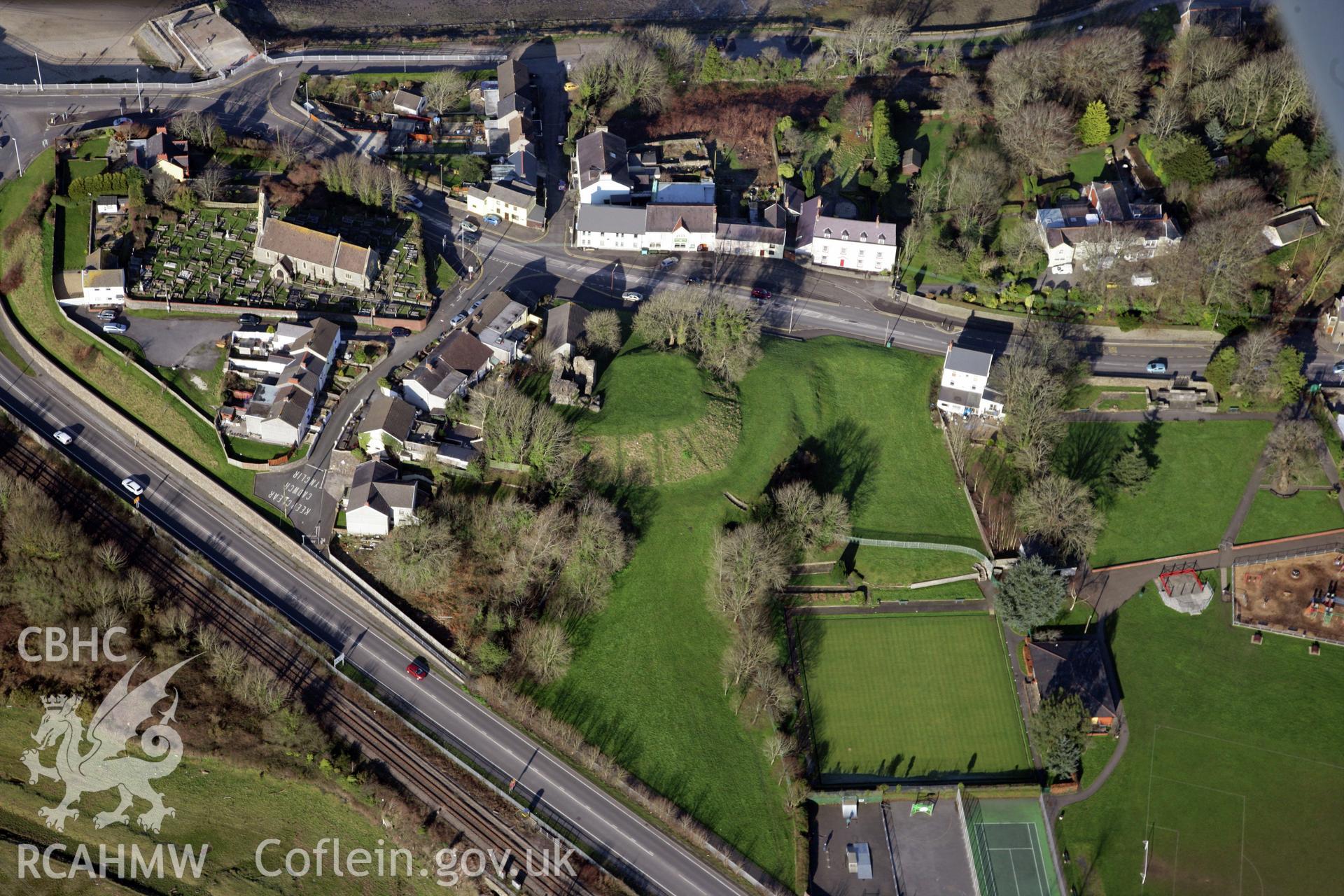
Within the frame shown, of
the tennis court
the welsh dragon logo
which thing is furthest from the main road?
the tennis court

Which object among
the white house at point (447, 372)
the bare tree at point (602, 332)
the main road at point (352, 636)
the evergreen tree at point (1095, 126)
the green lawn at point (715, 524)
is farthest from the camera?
the evergreen tree at point (1095, 126)

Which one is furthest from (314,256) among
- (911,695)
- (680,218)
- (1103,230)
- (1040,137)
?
(1103,230)

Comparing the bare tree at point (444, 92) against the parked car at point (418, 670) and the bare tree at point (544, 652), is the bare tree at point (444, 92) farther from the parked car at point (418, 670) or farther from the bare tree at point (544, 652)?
the parked car at point (418, 670)

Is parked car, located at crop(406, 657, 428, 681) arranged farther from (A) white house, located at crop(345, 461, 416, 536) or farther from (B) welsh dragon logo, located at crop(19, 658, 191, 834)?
(B) welsh dragon logo, located at crop(19, 658, 191, 834)

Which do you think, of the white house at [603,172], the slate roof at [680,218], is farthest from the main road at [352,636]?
the white house at [603,172]

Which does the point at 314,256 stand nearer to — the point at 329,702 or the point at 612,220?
the point at 612,220

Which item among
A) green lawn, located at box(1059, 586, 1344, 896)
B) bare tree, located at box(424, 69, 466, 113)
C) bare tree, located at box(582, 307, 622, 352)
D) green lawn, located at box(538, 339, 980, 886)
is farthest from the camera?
bare tree, located at box(424, 69, 466, 113)

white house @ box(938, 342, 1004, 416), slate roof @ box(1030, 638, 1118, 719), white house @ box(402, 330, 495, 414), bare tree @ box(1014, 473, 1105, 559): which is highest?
white house @ box(938, 342, 1004, 416)
